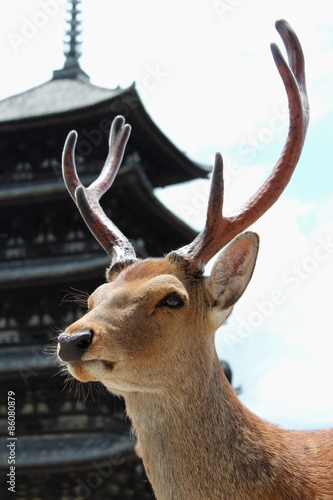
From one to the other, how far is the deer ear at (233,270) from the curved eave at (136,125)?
13.3 meters

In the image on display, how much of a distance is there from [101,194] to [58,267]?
12.7m

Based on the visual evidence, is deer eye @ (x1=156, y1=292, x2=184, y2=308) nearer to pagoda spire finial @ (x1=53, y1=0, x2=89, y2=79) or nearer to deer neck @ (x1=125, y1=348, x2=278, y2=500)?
deer neck @ (x1=125, y1=348, x2=278, y2=500)

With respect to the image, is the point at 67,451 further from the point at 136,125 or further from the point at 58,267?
the point at 136,125

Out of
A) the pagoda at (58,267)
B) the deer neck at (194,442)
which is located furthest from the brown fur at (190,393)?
the pagoda at (58,267)

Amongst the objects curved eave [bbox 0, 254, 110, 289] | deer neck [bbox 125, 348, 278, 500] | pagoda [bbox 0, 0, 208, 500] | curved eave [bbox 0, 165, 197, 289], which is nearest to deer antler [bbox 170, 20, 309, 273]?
deer neck [bbox 125, 348, 278, 500]

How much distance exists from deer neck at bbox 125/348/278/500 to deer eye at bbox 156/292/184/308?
224mm

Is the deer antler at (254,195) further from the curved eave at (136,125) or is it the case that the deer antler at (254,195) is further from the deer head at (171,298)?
the curved eave at (136,125)

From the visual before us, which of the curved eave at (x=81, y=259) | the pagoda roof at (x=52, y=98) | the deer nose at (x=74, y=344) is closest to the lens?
the deer nose at (x=74, y=344)

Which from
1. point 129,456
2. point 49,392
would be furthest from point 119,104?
point 129,456

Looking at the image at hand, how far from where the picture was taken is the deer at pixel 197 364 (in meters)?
2.13

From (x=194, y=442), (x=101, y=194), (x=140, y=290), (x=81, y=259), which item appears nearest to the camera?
(x=194, y=442)

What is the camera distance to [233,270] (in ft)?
7.76

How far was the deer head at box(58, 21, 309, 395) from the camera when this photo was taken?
82.7 inches

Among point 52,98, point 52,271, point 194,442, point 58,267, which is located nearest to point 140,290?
point 194,442
